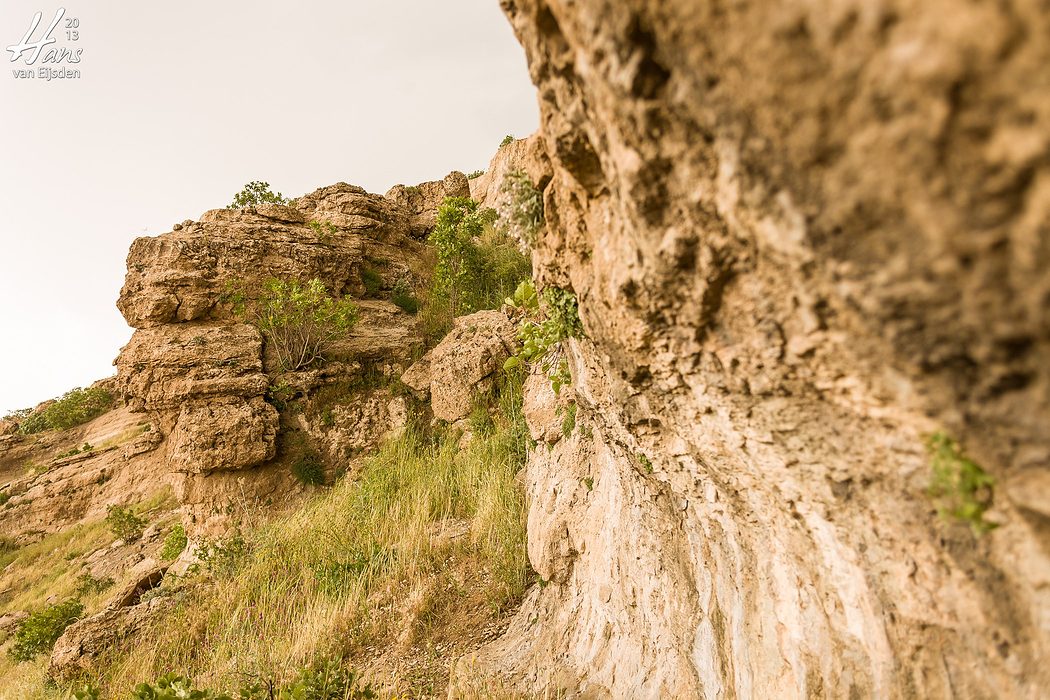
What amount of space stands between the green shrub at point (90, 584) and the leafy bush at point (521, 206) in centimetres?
1164

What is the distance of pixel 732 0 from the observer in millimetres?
890

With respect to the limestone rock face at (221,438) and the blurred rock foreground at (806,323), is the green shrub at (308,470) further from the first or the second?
the blurred rock foreground at (806,323)

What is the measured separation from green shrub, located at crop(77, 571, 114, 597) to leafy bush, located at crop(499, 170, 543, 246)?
11.6 metres

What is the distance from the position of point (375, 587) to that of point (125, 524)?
31.0ft

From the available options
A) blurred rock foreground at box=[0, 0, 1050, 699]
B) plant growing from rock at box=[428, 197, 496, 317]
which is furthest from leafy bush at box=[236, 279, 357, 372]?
blurred rock foreground at box=[0, 0, 1050, 699]

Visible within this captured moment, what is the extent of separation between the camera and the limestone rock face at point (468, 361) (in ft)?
24.5

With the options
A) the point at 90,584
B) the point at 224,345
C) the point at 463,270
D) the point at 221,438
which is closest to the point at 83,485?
Result: the point at 90,584

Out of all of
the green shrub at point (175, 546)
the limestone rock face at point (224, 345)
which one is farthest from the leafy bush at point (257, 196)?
the green shrub at point (175, 546)

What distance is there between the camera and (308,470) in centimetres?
795

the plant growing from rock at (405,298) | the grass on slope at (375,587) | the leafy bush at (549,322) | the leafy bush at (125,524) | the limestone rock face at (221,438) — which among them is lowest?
the leafy bush at (125,524)

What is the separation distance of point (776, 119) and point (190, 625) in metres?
6.93

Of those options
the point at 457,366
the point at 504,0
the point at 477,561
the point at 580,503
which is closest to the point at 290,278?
the point at 457,366

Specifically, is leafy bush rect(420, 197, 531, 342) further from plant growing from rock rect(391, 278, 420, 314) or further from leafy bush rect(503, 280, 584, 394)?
leafy bush rect(503, 280, 584, 394)

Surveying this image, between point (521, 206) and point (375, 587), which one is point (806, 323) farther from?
point (375, 587)
